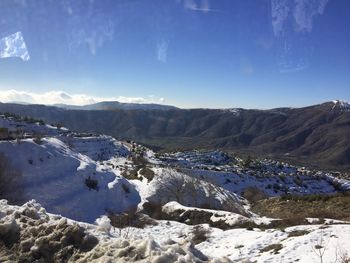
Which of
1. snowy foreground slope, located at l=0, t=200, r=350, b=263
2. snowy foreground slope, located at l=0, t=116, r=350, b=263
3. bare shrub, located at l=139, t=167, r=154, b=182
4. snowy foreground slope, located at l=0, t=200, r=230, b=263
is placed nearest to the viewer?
snowy foreground slope, located at l=0, t=200, r=230, b=263

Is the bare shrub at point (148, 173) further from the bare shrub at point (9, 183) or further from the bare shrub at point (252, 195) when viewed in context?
the bare shrub at point (9, 183)

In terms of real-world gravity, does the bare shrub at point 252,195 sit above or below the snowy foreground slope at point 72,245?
below

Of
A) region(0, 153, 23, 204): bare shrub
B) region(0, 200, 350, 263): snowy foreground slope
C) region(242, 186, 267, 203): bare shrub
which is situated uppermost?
region(0, 200, 350, 263): snowy foreground slope

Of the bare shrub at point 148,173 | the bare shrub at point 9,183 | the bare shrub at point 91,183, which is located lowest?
the bare shrub at point 148,173

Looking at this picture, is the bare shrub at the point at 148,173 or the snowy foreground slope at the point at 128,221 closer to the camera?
the snowy foreground slope at the point at 128,221

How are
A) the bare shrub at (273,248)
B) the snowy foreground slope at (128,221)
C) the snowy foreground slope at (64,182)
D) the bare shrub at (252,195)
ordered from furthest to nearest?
the bare shrub at (252,195), the snowy foreground slope at (64,182), the bare shrub at (273,248), the snowy foreground slope at (128,221)

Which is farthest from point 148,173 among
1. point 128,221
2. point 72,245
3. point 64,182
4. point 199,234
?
point 72,245

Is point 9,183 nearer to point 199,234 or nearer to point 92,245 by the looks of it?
point 199,234

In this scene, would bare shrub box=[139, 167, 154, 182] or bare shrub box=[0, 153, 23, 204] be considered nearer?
bare shrub box=[0, 153, 23, 204]

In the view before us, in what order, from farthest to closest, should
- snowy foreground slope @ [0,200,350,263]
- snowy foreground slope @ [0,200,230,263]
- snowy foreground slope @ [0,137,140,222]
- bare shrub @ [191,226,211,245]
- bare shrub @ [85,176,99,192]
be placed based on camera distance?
1. bare shrub @ [85,176,99,192]
2. snowy foreground slope @ [0,137,140,222]
3. bare shrub @ [191,226,211,245]
4. snowy foreground slope @ [0,200,350,263]
5. snowy foreground slope @ [0,200,230,263]

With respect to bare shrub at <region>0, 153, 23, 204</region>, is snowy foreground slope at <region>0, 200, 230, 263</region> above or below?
above

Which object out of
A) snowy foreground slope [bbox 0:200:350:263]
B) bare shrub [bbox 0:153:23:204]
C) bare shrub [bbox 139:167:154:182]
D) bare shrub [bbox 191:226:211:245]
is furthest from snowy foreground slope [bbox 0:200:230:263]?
bare shrub [bbox 139:167:154:182]

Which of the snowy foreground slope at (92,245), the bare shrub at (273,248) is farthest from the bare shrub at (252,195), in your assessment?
the snowy foreground slope at (92,245)

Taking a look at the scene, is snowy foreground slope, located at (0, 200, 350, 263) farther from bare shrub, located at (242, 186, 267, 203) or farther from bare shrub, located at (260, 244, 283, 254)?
bare shrub, located at (242, 186, 267, 203)
